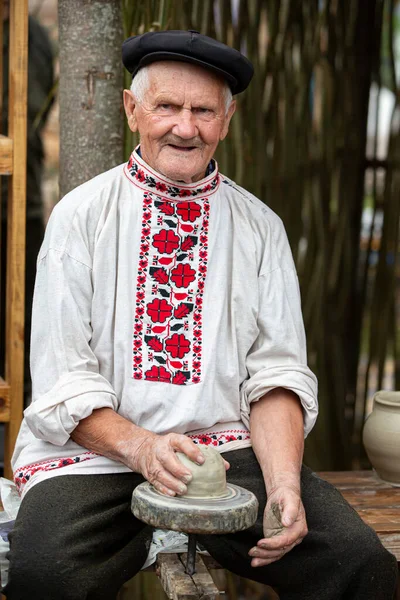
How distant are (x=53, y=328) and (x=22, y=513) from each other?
428 millimetres

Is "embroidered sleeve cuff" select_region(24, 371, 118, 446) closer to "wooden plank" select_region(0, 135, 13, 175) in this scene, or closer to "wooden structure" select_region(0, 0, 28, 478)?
"wooden structure" select_region(0, 0, 28, 478)

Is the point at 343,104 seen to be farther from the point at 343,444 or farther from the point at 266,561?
the point at 266,561

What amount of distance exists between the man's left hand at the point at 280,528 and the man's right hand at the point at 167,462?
9.6 inches

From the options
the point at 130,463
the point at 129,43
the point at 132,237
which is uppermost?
the point at 129,43

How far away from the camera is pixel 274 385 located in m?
Result: 2.47

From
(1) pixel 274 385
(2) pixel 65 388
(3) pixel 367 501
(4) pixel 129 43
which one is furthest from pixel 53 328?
(3) pixel 367 501

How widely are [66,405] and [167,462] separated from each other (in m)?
A: 0.29

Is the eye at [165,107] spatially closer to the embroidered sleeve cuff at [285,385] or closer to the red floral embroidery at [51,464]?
the embroidered sleeve cuff at [285,385]

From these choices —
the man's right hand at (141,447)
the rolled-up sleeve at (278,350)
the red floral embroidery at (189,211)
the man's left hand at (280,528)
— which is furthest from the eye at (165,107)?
the man's left hand at (280,528)

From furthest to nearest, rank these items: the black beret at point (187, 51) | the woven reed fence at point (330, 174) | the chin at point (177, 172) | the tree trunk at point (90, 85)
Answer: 1. the woven reed fence at point (330, 174)
2. the tree trunk at point (90, 85)
3. the chin at point (177, 172)
4. the black beret at point (187, 51)

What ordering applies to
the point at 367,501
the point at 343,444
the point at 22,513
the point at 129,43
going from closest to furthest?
the point at 22,513 → the point at 129,43 → the point at 367,501 → the point at 343,444

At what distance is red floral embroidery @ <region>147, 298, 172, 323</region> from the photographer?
8.07 feet

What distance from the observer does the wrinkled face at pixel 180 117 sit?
2398 millimetres

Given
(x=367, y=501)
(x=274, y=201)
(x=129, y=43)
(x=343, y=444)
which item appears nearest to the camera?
(x=129, y=43)
